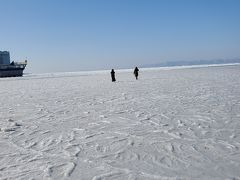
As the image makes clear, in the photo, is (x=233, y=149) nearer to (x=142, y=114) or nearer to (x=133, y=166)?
(x=133, y=166)

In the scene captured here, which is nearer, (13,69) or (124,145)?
(124,145)

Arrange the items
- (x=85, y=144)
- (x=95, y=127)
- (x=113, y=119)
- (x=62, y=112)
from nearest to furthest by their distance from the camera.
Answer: (x=85, y=144)
(x=95, y=127)
(x=113, y=119)
(x=62, y=112)

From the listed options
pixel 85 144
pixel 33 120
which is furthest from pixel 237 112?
pixel 33 120

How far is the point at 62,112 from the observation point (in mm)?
9961

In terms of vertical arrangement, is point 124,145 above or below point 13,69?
below

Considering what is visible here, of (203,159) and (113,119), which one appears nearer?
(203,159)

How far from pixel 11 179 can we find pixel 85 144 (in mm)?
1857

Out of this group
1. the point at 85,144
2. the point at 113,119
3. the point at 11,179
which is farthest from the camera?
the point at 113,119

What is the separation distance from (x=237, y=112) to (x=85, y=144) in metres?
4.73

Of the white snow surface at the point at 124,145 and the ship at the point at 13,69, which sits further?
the ship at the point at 13,69

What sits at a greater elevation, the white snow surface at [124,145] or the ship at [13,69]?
the ship at [13,69]

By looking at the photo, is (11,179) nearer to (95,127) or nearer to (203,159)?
(203,159)

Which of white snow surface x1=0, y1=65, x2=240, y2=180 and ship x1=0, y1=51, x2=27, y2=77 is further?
ship x1=0, y1=51, x2=27, y2=77

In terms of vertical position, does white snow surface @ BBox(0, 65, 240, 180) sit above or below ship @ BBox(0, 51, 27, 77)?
below
